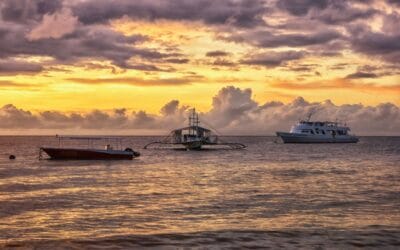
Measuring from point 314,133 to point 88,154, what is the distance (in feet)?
359

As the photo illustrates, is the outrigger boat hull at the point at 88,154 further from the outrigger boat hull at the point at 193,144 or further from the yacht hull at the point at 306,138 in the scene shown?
the yacht hull at the point at 306,138

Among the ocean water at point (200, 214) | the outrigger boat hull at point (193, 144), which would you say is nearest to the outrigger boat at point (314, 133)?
the outrigger boat hull at point (193, 144)

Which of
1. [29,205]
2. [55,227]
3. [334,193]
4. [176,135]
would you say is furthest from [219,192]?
[176,135]

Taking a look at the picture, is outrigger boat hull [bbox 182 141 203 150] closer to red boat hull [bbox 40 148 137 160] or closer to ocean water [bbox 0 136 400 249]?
red boat hull [bbox 40 148 137 160]

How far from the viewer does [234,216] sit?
27.6m

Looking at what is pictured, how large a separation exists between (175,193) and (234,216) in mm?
11935

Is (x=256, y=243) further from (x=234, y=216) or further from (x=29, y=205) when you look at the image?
(x=29, y=205)

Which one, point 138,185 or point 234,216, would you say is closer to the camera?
point 234,216

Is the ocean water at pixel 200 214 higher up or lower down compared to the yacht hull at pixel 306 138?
lower down

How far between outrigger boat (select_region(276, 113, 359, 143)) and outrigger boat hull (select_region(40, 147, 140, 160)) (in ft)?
336

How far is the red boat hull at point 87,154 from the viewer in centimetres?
8941

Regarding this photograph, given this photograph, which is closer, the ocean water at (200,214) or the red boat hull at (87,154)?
the ocean water at (200,214)

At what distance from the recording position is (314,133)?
182 m

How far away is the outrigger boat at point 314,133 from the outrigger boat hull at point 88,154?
102350 millimetres
